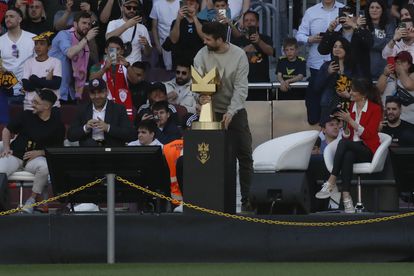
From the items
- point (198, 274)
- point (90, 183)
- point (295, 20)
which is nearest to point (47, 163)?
point (90, 183)

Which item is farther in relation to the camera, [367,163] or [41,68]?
[41,68]

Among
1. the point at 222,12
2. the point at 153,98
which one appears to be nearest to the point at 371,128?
the point at 153,98

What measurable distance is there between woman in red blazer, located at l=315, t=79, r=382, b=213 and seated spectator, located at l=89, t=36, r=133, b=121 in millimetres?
4334

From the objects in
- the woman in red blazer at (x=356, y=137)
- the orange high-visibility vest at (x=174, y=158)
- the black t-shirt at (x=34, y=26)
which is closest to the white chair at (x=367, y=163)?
the woman in red blazer at (x=356, y=137)

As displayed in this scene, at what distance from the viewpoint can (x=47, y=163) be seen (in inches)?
740

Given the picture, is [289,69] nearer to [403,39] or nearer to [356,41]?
[356,41]

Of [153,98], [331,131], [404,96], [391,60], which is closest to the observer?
[331,131]

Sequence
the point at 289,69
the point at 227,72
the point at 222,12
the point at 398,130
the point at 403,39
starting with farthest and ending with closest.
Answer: the point at 289,69 < the point at 222,12 < the point at 403,39 < the point at 398,130 < the point at 227,72

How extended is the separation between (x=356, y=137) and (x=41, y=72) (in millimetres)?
5749

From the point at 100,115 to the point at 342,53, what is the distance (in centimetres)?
390

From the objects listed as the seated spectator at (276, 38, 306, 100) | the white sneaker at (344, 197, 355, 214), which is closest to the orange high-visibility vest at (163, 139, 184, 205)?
the white sneaker at (344, 197, 355, 214)

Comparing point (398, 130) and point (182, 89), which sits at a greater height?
point (182, 89)

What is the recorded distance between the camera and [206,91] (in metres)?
18.6

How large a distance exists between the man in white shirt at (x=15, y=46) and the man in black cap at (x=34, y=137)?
3066 mm
